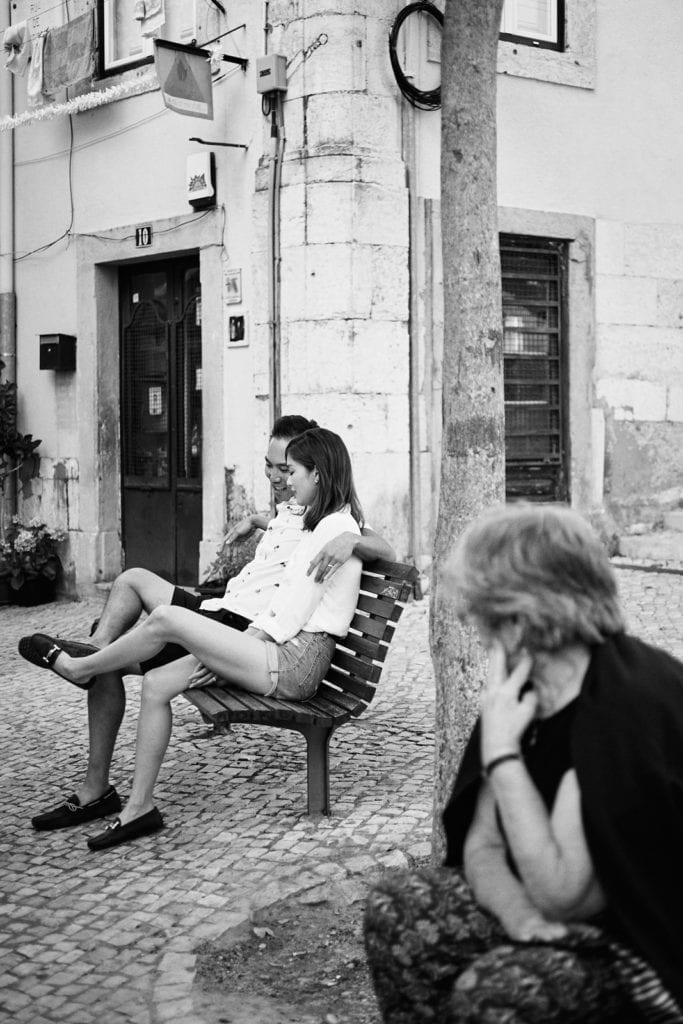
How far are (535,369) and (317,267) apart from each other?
2279 millimetres

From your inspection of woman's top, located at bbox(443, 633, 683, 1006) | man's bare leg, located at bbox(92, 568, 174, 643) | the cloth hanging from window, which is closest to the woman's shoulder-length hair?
woman's top, located at bbox(443, 633, 683, 1006)

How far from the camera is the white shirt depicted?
17.9 feet

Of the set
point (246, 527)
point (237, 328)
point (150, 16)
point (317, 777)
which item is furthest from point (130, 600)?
point (150, 16)

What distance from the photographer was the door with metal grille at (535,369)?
35.2ft

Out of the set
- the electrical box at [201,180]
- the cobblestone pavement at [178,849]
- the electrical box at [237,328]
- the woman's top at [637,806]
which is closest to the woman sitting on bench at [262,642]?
the cobblestone pavement at [178,849]

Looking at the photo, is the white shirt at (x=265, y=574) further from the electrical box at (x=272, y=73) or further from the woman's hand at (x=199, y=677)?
the electrical box at (x=272, y=73)

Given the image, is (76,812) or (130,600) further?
(130,600)

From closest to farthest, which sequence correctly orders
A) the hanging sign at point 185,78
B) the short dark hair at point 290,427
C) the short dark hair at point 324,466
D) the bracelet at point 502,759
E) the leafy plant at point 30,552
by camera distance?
the bracelet at point 502,759 → the short dark hair at point 324,466 → the short dark hair at point 290,427 → the hanging sign at point 185,78 → the leafy plant at point 30,552

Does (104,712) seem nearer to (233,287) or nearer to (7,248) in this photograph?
(233,287)

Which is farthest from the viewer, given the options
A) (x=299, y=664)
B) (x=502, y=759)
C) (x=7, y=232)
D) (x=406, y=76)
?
(x=7, y=232)

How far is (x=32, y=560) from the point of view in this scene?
1144cm

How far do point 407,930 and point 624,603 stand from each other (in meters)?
6.99

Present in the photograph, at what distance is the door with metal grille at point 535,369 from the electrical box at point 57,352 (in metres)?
3.79

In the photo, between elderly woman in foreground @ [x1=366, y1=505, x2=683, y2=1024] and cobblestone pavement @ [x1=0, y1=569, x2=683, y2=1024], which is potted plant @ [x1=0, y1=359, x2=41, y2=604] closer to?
cobblestone pavement @ [x1=0, y1=569, x2=683, y2=1024]
